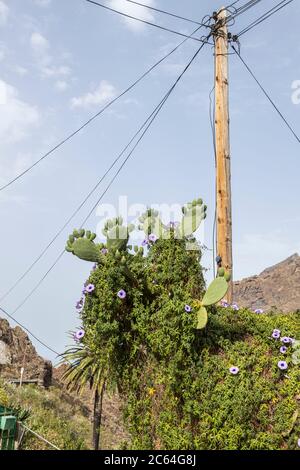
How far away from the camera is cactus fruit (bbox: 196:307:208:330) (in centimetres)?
640

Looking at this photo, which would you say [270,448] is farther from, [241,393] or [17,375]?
[17,375]

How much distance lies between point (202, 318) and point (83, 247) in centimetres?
164

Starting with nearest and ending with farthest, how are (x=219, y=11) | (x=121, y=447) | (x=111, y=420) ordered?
(x=121, y=447), (x=219, y=11), (x=111, y=420)

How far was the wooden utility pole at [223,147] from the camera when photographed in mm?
9398

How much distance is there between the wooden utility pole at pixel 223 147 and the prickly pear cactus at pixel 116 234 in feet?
9.83

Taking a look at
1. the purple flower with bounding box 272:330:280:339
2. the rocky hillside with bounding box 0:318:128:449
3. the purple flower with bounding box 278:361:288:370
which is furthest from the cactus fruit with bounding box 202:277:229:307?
the rocky hillside with bounding box 0:318:128:449

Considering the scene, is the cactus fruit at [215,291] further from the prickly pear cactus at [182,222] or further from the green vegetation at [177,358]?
the prickly pear cactus at [182,222]

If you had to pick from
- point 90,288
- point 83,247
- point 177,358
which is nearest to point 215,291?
point 177,358

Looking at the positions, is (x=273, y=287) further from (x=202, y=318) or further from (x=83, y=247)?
(x=83, y=247)

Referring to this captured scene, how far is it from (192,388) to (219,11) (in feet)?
24.7

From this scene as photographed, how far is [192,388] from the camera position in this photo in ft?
21.0

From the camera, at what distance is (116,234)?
6543 millimetres

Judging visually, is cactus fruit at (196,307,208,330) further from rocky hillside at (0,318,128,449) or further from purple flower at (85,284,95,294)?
rocky hillside at (0,318,128,449)

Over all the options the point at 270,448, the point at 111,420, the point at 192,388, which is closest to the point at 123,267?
the point at 192,388
